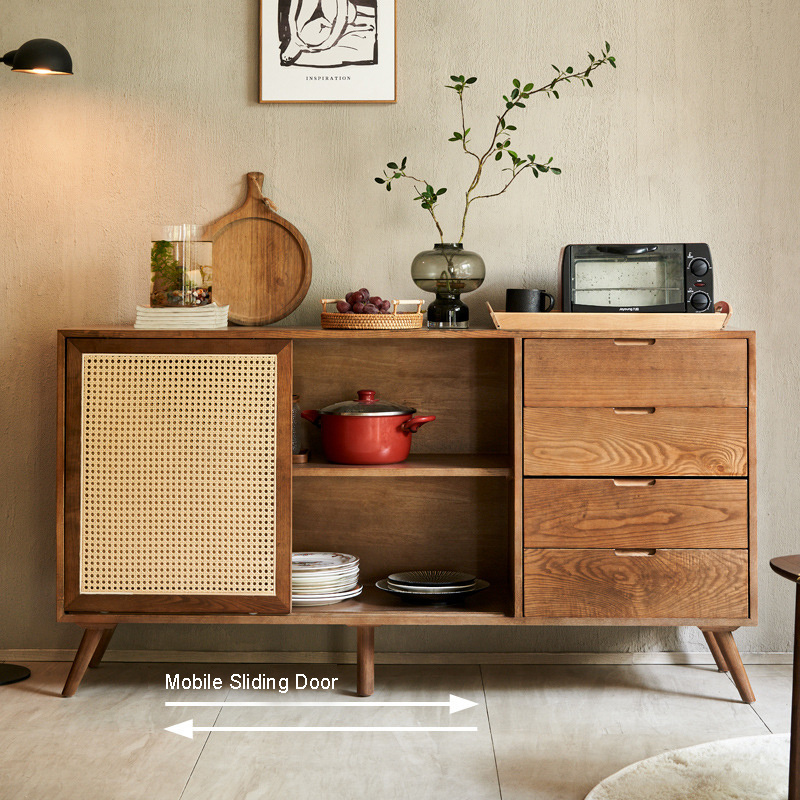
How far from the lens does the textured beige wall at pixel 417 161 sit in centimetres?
264

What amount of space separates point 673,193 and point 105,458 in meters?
1.81

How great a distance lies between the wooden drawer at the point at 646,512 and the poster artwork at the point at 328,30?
1396mm

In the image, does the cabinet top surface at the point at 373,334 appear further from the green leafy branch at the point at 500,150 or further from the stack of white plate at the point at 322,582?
the stack of white plate at the point at 322,582

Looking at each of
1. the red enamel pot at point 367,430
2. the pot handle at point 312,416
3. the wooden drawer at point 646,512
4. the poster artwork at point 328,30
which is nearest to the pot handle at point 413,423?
the red enamel pot at point 367,430

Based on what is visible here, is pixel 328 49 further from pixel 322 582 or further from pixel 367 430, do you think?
pixel 322 582

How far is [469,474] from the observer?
2.38 m

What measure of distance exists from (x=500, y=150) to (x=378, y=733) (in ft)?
5.48

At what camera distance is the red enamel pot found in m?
2.43

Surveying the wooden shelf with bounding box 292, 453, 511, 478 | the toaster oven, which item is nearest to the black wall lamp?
the wooden shelf with bounding box 292, 453, 511, 478

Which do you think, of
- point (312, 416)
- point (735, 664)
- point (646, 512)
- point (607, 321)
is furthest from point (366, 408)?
point (735, 664)

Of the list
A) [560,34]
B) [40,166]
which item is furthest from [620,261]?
[40,166]

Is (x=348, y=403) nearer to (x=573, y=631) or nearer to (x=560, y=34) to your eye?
(x=573, y=631)

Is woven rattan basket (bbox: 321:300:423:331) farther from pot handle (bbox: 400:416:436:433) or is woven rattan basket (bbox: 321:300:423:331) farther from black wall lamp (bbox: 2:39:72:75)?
black wall lamp (bbox: 2:39:72:75)

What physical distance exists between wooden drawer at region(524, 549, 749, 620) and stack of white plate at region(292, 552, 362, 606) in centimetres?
50
